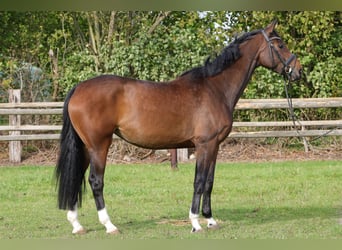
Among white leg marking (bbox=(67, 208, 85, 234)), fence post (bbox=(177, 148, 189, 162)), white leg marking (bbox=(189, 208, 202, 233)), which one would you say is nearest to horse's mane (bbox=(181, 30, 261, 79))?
white leg marking (bbox=(189, 208, 202, 233))

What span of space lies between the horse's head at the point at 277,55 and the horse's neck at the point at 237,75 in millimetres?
114

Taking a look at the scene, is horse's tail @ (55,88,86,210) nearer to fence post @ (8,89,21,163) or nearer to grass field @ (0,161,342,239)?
grass field @ (0,161,342,239)

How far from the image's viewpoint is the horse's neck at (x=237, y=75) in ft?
18.3

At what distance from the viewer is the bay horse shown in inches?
200

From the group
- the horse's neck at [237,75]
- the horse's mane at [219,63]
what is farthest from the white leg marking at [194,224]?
the horse's mane at [219,63]

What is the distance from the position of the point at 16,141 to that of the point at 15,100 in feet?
3.39

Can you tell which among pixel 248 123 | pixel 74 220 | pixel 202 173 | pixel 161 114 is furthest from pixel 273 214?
pixel 248 123

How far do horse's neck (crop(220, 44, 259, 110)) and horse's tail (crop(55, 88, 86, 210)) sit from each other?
159 centimetres

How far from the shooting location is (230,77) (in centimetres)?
560

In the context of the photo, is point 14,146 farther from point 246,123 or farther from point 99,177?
point 99,177

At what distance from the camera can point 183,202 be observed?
7352 mm

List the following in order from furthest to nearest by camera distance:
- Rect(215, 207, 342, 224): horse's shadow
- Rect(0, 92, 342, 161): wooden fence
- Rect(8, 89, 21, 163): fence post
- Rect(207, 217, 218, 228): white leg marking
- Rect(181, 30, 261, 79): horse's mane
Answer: Rect(8, 89, 21, 163): fence post
Rect(0, 92, 342, 161): wooden fence
Rect(215, 207, 342, 224): horse's shadow
Rect(181, 30, 261, 79): horse's mane
Rect(207, 217, 218, 228): white leg marking

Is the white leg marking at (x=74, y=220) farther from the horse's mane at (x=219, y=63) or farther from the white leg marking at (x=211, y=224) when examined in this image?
the horse's mane at (x=219, y=63)

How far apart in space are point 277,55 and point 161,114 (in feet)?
4.76
